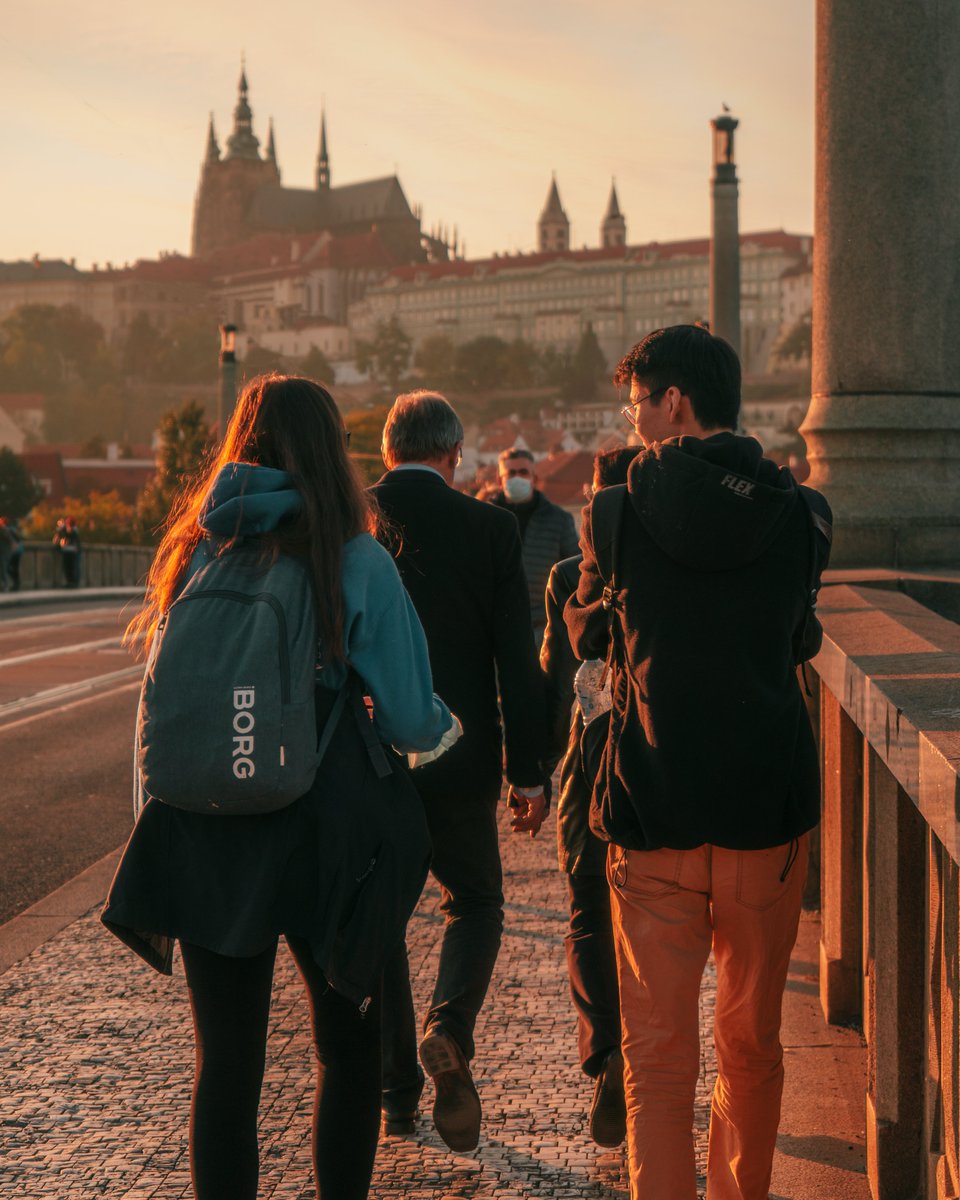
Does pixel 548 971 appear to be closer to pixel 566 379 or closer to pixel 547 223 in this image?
pixel 566 379

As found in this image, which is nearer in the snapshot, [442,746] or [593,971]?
[442,746]

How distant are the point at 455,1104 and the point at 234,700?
3.87ft

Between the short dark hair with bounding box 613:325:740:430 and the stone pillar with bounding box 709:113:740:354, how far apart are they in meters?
11.8

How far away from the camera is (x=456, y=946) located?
13.0 feet

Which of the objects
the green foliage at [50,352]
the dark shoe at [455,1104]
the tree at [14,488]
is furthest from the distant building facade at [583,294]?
the dark shoe at [455,1104]

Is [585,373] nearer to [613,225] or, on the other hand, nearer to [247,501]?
[613,225]

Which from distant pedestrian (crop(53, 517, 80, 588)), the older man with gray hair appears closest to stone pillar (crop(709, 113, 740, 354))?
the older man with gray hair

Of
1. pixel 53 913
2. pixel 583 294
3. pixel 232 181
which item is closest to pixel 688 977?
pixel 53 913

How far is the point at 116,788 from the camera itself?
30.0 feet

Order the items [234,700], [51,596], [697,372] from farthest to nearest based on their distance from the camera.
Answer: [51,596] → [697,372] → [234,700]

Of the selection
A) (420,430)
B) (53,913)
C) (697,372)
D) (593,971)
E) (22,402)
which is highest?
(697,372)

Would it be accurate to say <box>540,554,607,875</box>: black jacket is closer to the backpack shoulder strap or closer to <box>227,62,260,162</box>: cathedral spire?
the backpack shoulder strap

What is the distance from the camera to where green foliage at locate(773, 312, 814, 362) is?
13062cm

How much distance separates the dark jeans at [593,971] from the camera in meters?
3.80
